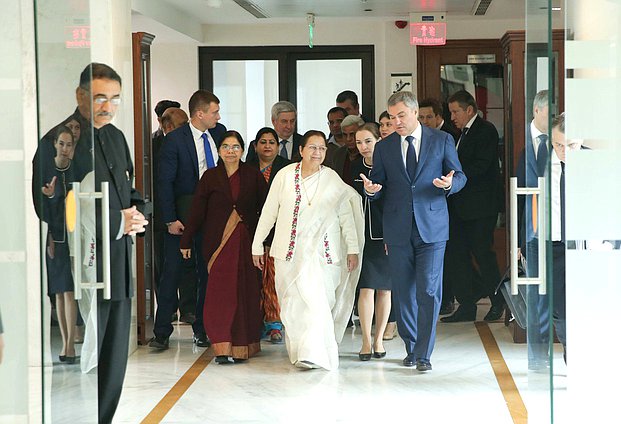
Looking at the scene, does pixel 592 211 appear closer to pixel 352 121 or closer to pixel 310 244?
pixel 310 244

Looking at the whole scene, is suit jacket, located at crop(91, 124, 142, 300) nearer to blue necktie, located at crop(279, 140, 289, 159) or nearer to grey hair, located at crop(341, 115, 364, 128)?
grey hair, located at crop(341, 115, 364, 128)

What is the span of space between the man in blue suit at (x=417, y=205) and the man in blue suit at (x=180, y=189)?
1.57 metres

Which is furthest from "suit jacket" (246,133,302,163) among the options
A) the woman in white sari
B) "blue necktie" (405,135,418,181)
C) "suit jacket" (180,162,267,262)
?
"blue necktie" (405,135,418,181)

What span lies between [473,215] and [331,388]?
106 inches

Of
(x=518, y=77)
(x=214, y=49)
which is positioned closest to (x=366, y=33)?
(x=214, y=49)

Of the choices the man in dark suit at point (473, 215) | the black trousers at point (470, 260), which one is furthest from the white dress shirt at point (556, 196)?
the black trousers at point (470, 260)

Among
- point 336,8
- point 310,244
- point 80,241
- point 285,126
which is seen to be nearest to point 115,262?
point 80,241

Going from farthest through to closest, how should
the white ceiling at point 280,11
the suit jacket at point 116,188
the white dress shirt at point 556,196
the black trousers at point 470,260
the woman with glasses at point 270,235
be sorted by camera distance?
the white ceiling at point 280,11 → the black trousers at point 470,260 → the woman with glasses at point 270,235 → the suit jacket at point 116,188 → the white dress shirt at point 556,196

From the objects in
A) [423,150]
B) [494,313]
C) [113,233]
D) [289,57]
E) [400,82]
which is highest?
[289,57]

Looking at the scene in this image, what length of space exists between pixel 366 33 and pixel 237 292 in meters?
6.10

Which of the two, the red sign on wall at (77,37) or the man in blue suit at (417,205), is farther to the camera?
the man in blue suit at (417,205)

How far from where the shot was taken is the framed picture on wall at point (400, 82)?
1204 cm

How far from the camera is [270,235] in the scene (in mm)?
7562

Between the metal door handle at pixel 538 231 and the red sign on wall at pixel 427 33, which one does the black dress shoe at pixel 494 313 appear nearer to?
the red sign on wall at pixel 427 33
